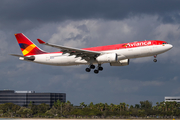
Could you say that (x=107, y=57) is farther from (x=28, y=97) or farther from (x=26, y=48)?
(x=28, y=97)

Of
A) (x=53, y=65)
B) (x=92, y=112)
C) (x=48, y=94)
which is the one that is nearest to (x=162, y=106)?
(x=92, y=112)

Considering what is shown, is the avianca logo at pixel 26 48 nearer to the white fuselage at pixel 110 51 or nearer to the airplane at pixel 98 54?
the airplane at pixel 98 54

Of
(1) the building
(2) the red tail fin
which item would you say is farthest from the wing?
(1) the building

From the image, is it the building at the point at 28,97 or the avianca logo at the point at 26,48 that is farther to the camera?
the building at the point at 28,97

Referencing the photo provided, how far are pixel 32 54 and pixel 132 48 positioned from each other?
22.7 metres

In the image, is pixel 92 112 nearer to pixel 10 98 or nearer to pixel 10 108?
pixel 10 108

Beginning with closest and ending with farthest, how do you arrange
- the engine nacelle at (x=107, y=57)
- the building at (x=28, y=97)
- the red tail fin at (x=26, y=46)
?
the engine nacelle at (x=107, y=57)
the red tail fin at (x=26, y=46)
the building at (x=28, y=97)

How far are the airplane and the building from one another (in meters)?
136

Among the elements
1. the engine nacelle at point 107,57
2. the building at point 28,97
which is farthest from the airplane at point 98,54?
the building at point 28,97

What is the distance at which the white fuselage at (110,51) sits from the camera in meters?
49.2

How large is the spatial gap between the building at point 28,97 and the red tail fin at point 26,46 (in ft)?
436

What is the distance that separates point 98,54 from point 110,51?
2350 millimetres

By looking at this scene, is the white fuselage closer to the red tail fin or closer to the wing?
the wing

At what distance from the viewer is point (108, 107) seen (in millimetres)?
145125
